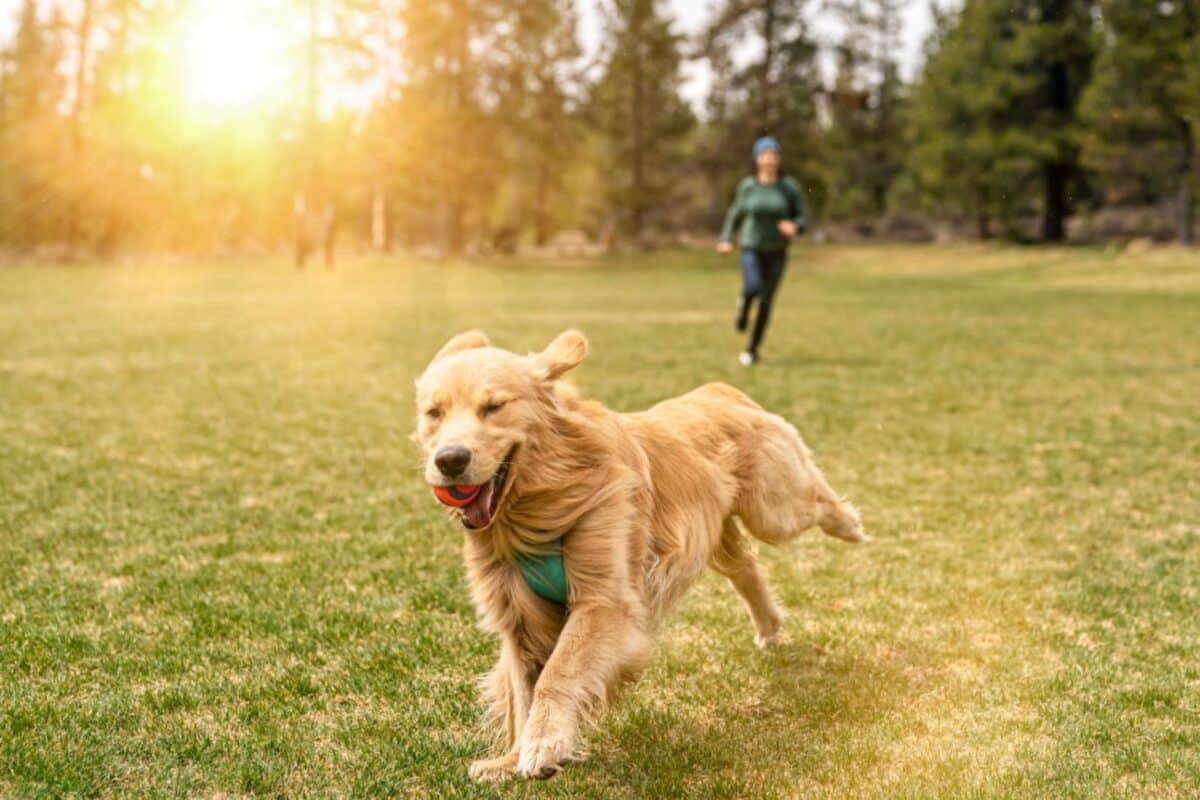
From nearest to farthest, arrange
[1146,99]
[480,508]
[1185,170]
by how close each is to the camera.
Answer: [480,508]
[1185,170]
[1146,99]

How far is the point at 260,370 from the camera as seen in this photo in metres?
14.8

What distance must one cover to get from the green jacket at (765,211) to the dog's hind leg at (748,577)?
30.1 ft

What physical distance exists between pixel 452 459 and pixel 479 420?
0.26 meters

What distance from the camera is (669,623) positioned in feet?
16.4

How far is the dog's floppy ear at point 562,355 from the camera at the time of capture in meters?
3.72

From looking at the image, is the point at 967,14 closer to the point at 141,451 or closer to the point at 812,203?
the point at 812,203

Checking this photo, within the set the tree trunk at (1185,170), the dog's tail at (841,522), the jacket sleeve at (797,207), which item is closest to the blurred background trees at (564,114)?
the tree trunk at (1185,170)

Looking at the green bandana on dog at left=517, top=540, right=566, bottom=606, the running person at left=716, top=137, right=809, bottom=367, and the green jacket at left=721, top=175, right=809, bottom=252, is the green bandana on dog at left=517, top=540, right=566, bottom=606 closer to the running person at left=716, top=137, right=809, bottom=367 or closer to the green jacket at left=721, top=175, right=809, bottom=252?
the running person at left=716, top=137, right=809, bottom=367

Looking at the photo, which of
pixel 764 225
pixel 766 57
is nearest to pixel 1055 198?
pixel 766 57

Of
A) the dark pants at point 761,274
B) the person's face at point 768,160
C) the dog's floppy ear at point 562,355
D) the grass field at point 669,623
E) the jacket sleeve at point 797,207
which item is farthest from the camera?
the dark pants at point 761,274

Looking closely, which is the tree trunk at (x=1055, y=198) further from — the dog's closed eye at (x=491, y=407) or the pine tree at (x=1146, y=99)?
the dog's closed eye at (x=491, y=407)

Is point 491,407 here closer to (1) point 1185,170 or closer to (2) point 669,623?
(2) point 669,623

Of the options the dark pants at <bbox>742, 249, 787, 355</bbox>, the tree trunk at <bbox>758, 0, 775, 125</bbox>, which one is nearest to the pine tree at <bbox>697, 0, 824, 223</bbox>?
the tree trunk at <bbox>758, 0, 775, 125</bbox>

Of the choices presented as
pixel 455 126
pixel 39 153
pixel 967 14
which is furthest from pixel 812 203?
pixel 39 153
